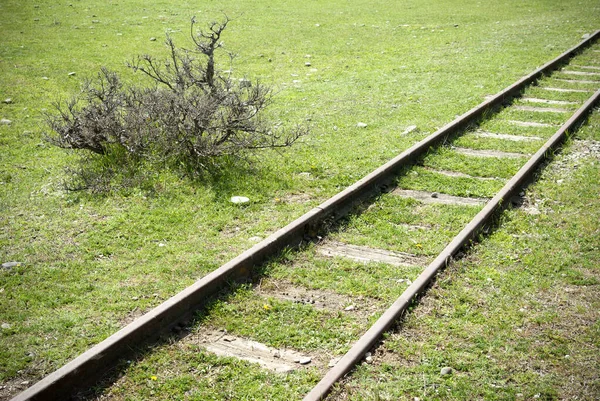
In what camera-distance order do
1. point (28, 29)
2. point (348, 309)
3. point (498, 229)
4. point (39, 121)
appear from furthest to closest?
point (28, 29) → point (39, 121) → point (498, 229) → point (348, 309)

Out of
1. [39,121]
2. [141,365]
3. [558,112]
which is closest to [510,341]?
[141,365]

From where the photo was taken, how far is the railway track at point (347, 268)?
4449mm

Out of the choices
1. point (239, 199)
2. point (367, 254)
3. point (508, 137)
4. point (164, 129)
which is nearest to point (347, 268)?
point (367, 254)

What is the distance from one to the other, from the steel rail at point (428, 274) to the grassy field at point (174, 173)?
1.75 m

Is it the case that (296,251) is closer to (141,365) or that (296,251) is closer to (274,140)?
(141,365)

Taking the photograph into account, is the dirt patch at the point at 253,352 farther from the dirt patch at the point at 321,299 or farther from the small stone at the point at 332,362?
the dirt patch at the point at 321,299

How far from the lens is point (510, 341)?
4594 millimetres

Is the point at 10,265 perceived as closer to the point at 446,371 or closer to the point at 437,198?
the point at 446,371

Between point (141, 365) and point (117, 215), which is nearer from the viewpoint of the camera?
point (141, 365)

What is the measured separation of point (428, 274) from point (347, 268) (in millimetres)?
800

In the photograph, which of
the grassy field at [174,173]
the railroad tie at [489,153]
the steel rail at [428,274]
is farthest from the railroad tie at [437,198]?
the railroad tie at [489,153]

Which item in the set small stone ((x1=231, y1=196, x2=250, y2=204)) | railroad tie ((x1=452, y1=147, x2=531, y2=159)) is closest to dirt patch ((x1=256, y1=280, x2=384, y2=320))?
small stone ((x1=231, y1=196, x2=250, y2=204))

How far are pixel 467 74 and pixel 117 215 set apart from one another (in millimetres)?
9609

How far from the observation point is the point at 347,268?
575 centimetres
